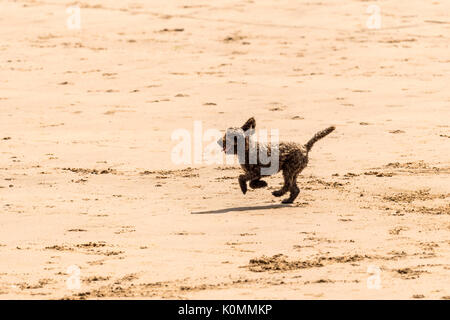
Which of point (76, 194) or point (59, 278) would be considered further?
point (76, 194)

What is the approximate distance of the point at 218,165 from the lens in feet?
45.7

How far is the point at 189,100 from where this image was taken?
17.5m

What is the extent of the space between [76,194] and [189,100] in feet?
16.8

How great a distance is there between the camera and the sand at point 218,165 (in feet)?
31.6

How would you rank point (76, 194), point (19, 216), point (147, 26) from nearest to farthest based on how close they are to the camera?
point (19, 216)
point (76, 194)
point (147, 26)

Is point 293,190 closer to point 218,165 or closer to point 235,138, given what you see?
point 235,138

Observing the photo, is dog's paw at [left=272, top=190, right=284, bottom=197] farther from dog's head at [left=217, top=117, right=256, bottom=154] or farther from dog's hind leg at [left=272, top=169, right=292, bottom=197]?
dog's head at [left=217, top=117, right=256, bottom=154]

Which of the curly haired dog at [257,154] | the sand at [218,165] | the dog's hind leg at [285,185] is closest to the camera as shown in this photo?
the sand at [218,165]

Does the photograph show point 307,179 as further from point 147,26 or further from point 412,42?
point 147,26

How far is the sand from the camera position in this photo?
379 inches

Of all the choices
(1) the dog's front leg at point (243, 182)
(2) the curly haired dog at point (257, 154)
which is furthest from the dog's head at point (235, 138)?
(1) the dog's front leg at point (243, 182)

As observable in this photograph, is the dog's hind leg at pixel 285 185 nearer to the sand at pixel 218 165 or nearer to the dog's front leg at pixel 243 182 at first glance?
the sand at pixel 218 165
